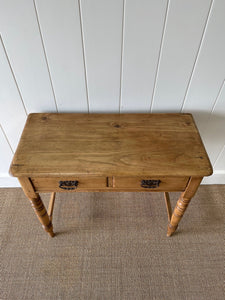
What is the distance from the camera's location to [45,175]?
2.77 ft

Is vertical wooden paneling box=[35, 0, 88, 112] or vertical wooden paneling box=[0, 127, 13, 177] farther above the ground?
vertical wooden paneling box=[35, 0, 88, 112]

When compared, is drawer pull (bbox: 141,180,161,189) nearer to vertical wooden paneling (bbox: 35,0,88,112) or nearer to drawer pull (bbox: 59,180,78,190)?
drawer pull (bbox: 59,180,78,190)

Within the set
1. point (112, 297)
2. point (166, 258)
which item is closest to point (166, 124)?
point (166, 258)

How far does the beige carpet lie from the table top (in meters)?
0.65

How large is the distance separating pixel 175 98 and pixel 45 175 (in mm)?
730

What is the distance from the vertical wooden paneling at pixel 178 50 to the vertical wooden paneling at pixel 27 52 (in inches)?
20.7

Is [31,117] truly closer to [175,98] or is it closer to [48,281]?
[175,98]

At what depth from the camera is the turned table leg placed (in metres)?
0.91

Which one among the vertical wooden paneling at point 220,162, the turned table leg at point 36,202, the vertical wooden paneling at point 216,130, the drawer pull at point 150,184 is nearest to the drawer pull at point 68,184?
the turned table leg at point 36,202

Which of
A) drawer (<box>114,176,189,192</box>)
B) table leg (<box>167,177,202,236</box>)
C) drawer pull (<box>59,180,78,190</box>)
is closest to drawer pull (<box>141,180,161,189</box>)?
drawer (<box>114,176,189,192</box>)

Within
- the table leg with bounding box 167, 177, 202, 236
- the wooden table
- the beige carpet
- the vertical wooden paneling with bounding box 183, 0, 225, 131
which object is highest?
the vertical wooden paneling with bounding box 183, 0, 225, 131

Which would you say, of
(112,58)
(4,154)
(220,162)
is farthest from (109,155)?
(220,162)

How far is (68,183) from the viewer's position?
91 centimetres

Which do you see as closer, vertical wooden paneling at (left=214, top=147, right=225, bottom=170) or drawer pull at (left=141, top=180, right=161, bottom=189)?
drawer pull at (left=141, top=180, right=161, bottom=189)
